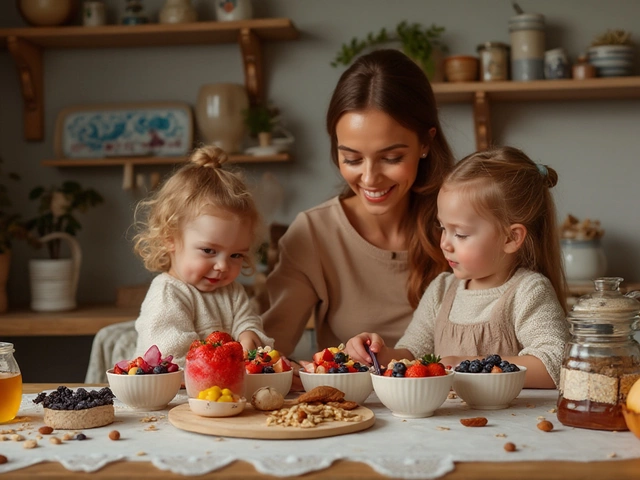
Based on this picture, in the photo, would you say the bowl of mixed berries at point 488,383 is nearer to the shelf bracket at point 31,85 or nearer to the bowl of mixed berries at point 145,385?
the bowl of mixed berries at point 145,385

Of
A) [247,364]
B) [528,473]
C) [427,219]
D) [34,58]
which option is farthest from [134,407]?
[34,58]

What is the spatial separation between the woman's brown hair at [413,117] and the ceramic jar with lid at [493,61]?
1.44 meters

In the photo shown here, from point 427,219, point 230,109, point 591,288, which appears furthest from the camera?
point 230,109

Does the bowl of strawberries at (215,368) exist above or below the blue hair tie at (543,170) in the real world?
below

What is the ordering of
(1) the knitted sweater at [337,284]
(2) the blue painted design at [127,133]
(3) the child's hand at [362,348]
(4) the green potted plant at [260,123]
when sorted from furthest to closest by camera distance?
(2) the blue painted design at [127,133], (4) the green potted plant at [260,123], (1) the knitted sweater at [337,284], (3) the child's hand at [362,348]

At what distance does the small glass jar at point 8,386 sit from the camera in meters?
1.27

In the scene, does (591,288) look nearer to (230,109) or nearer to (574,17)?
(574,17)

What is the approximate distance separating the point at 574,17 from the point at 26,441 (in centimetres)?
318

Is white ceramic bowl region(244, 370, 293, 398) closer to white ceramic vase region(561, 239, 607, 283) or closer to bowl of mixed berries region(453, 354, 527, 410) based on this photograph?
bowl of mixed berries region(453, 354, 527, 410)

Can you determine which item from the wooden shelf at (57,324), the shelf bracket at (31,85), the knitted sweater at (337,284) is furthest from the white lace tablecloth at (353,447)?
the shelf bracket at (31,85)

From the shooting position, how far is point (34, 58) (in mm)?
3799

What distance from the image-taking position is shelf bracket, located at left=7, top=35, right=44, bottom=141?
371 cm

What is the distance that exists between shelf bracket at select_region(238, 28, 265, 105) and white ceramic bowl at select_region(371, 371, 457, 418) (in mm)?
2524

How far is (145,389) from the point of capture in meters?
1.35
